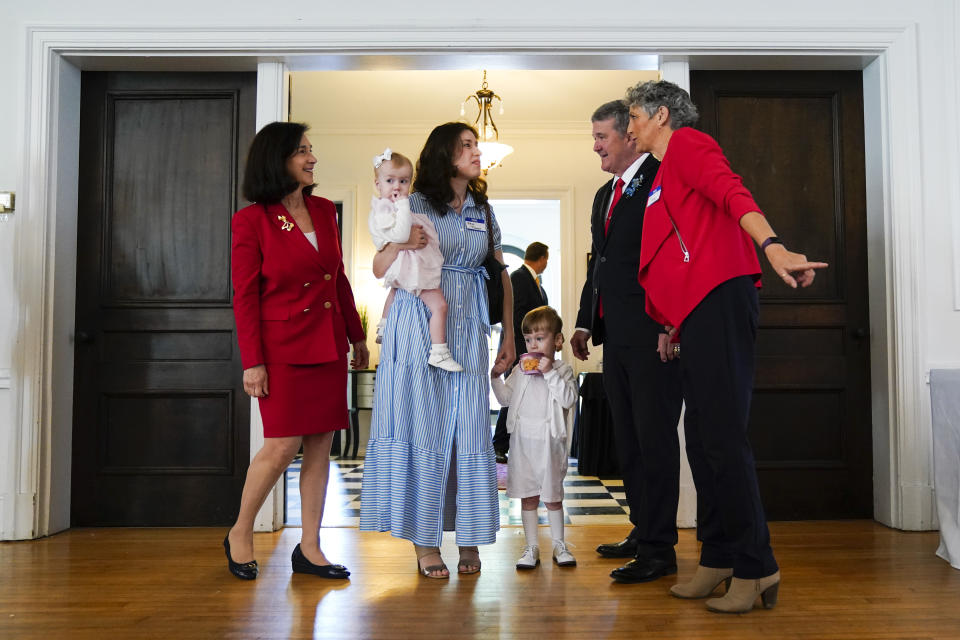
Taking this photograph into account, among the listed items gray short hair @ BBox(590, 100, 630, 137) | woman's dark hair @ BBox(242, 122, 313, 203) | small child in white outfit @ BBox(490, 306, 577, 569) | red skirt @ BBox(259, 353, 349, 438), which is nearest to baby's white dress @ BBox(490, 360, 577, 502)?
small child in white outfit @ BBox(490, 306, 577, 569)

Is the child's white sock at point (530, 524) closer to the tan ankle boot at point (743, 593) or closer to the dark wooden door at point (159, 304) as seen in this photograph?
the tan ankle boot at point (743, 593)

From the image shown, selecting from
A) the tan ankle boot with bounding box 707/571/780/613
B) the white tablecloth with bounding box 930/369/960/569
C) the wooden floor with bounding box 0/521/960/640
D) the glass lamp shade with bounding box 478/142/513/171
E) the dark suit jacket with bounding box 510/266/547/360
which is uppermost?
the glass lamp shade with bounding box 478/142/513/171

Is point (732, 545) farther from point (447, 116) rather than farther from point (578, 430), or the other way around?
point (447, 116)

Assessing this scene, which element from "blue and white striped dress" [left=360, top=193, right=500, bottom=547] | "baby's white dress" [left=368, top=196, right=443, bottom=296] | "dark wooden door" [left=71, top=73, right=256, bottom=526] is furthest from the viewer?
"dark wooden door" [left=71, top=73, right=256, bottom=526]

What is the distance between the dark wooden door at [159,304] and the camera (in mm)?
3678

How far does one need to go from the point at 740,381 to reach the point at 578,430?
12.4 ft

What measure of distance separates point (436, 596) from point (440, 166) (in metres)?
1.39

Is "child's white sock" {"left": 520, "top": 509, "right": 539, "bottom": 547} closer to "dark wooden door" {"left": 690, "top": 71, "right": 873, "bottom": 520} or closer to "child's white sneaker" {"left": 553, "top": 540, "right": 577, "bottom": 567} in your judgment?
"child's white sneaker" {"left": 553, "top": 540, "right": 577, "bottom": 567}

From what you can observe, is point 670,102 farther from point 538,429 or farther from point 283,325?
point 283,325

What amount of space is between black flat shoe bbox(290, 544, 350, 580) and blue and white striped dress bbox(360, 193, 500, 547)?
193mm

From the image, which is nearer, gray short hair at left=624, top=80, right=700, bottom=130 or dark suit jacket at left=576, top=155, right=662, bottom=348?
gray short hair at left=624, top=80, right=700, bottom=130

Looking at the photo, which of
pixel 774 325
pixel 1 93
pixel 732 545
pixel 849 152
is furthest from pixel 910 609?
pixel 1 93

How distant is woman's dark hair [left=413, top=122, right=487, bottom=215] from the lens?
2713 mm

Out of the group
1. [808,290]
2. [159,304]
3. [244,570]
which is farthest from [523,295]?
[244,570]
